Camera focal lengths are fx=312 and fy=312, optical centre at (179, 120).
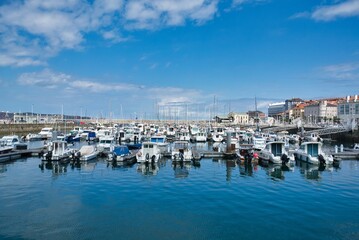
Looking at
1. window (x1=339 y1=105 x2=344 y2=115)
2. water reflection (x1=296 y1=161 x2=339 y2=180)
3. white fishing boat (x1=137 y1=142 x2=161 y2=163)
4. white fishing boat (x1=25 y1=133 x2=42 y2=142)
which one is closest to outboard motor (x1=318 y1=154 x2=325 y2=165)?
water reflection (x1=296 y1=161 x2=339 y2=180)

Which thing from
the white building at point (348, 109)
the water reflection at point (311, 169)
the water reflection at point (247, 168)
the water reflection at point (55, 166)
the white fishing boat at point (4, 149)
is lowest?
the water reflection at point (311, 169)

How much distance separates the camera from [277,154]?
4191 centimetres

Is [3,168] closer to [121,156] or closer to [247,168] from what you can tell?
[121,156]

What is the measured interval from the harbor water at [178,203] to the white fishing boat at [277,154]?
132 inches

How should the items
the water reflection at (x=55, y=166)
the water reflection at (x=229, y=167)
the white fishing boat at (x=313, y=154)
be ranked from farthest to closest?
the white fishing boat at (x=313, y=154) < the water reflection at (x=55, y=166) < the water reflection at (x=229, y=167)

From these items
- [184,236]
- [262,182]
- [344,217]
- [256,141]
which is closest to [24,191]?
[184,236]

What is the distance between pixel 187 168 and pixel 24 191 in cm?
1810

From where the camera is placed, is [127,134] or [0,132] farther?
[0,132]

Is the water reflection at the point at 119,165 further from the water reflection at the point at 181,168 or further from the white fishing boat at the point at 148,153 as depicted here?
the water reflection at the point at 181,168

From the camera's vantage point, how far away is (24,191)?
2530cm

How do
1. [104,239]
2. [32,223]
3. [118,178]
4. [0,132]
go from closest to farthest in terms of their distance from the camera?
1. [104,239]
2. [32,223]
3. [118,178]
4. [0,132]

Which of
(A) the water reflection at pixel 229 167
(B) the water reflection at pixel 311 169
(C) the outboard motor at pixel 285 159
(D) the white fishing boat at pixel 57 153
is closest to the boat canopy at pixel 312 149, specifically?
(B) the water reflection at pixel 311 169

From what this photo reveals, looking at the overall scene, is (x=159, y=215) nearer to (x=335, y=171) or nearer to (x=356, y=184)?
(x=356, y=184)

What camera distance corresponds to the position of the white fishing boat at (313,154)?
3972 cm
